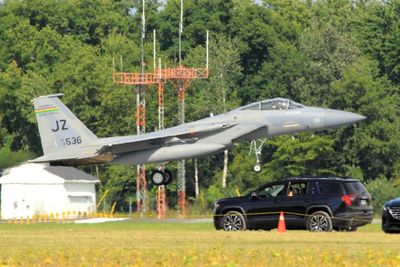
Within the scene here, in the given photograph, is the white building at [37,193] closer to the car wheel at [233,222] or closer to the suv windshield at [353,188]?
the car wheel at [233,222]

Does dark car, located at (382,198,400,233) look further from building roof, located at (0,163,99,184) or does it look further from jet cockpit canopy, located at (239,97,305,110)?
building roof, located at (0,163,99,184)

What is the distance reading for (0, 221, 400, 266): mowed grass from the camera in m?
25.5

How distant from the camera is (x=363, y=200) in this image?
3934 cm

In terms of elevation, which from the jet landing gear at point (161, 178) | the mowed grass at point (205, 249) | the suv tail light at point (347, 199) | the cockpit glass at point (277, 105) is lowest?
the mowed grass at point (205, 249)

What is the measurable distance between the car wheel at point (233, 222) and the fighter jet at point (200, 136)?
7.90 m

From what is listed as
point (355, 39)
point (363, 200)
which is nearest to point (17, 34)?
point (355, 39)

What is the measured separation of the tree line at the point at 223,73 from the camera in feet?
301

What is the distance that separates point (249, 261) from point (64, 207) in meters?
52.5

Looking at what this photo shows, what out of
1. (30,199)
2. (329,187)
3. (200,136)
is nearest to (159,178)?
(200,136)

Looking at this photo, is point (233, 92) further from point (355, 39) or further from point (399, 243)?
point (399, 243)

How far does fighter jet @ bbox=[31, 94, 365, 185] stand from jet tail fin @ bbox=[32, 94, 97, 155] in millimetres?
39

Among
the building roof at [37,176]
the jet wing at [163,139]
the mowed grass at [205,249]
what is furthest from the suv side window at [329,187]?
the building roof at [37,176]

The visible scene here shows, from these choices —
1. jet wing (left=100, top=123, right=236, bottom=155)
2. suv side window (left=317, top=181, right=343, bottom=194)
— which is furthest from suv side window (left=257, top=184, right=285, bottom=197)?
jet wing (left=100, top=123, right=236, bottom=155)

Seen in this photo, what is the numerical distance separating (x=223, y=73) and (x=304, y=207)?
64.7 metres
